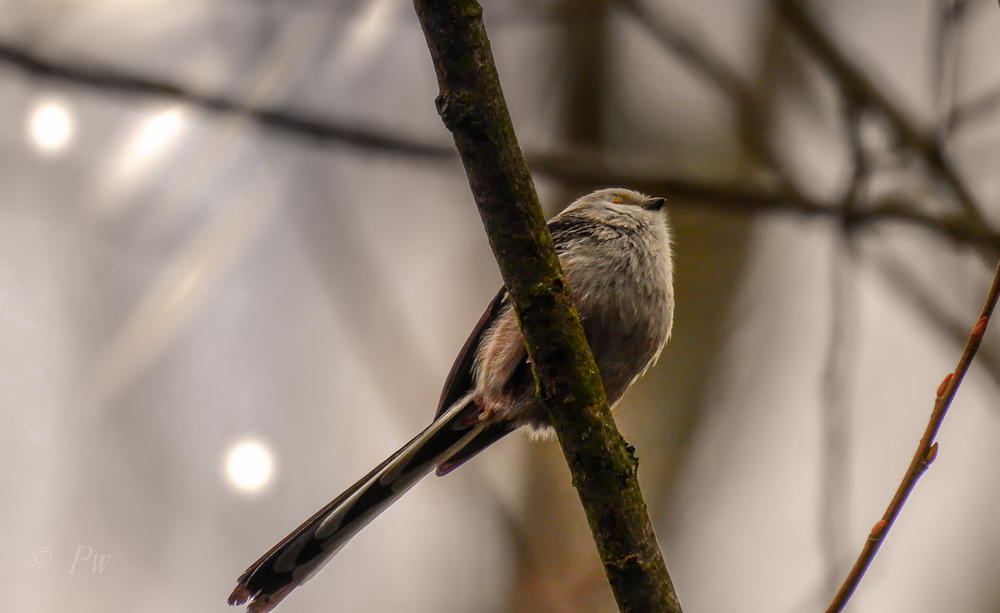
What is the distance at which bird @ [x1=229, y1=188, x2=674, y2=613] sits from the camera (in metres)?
2.62

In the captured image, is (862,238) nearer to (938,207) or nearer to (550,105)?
(938,207)

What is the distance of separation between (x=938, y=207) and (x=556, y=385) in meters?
2.53

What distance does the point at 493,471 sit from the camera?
203 inches

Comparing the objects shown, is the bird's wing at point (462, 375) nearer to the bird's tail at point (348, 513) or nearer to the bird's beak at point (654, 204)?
the bird's tail at point (348, 513)

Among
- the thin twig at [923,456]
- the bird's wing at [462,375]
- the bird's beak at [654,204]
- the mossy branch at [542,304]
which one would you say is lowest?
the thin twig at [923,456]

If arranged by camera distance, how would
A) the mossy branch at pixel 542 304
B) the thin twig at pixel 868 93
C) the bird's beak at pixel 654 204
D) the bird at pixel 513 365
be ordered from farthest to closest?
the bird's beak at pixel 654 204
the thin twig at pixel 868 93
the bird at pixel 513 365
the mossy branch at pixel 542 304

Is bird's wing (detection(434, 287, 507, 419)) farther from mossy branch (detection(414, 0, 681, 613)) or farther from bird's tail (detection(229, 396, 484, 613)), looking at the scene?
mossy branch (detection(414, 0, 681, 613))

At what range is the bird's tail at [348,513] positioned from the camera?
2391 mm

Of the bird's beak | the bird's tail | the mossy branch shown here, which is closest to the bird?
the bird's tail

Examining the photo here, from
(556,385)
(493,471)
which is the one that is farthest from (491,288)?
(556,385)

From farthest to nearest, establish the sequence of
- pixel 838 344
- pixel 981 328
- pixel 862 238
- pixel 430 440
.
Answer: pixel 862 238
pixel 838 344
pixel 430 440
pixel 981 328

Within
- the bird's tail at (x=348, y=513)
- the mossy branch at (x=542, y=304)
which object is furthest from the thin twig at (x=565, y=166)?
the mossy branch at (x=542, y=304)

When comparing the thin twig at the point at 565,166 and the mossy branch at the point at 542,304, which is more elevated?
the thin twig at the point at 565,166

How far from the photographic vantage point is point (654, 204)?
3674 millimetres
